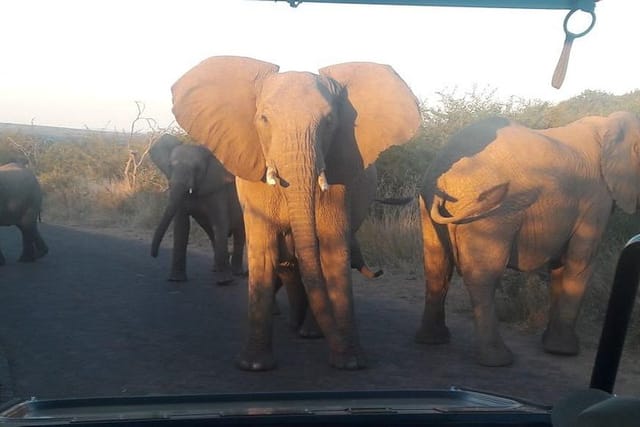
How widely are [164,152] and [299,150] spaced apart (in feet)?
21.3

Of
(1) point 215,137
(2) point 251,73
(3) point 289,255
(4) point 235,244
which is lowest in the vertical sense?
(4) point 235,244

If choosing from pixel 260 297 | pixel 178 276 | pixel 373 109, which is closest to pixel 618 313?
pixel 260 297

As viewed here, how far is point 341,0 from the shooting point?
3709mm

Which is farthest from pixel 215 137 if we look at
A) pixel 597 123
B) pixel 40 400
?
pixel 40 400

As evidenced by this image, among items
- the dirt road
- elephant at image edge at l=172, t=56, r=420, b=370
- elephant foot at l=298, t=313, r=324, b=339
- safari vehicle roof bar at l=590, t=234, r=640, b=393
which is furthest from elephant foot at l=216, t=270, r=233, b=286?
safari vehicle roof bar at l=590, t=234, r=640, b=393

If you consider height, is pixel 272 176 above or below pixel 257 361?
above

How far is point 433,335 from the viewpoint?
750 centimetres

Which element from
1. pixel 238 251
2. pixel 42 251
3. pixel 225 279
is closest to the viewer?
pixel 225 279

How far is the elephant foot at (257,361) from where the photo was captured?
6.52m

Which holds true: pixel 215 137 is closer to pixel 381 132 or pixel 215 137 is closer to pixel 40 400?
pixel 381 132

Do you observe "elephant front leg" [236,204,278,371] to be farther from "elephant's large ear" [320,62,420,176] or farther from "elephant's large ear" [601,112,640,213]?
"elephant's large ear" [601,112,640,213]

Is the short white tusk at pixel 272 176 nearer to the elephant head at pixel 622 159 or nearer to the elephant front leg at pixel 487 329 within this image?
the elephant front leg at pixel 487 329

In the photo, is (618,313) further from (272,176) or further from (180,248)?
(180,248)

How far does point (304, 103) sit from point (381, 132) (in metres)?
0.89
